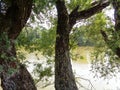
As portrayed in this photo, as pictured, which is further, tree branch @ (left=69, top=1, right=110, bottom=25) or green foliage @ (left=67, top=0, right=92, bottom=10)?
green foliage @ (left=67, top=0, right=92, bottom=10)

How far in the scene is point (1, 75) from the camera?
16.7 ft

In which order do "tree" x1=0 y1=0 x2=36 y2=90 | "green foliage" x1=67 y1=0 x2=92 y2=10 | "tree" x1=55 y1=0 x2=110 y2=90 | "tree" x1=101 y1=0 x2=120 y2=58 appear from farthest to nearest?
"green foliage" x1=67 y1=0 x2=92 y2=10
"tree" x1=101 y1=0 x2=120 y2=58
"tree" x1=55 y1=0 x2=110 y2=90
"tree" x1=0 y1=0 x2=36 y2=90

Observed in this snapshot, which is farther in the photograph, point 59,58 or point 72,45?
point 72,45

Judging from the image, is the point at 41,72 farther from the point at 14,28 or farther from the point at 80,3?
the point at 14,28

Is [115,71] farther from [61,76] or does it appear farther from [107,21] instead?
[61,76]

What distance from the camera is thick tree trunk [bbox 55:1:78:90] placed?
22.0 feet

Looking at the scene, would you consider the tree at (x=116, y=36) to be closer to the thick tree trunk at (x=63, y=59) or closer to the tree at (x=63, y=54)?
the tree at (x=63, y=54)

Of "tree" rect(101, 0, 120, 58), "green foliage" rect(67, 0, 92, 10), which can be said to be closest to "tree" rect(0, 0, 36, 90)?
"tree" rect(101, 0, 120, 58)

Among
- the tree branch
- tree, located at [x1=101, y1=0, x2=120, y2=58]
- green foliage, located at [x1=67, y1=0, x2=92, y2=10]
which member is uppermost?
green foliage, located at [x1=67, y1=0, x2=92, y2=10]

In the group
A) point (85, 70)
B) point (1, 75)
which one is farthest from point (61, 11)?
point (85, 70)

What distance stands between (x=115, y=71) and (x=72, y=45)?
2017mm

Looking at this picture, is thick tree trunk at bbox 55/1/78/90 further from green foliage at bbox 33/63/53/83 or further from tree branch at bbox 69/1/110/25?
green foliage at bbox 33/63/53/83

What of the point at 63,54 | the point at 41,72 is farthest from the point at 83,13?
the point at 41,72

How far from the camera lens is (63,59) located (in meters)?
6.79
